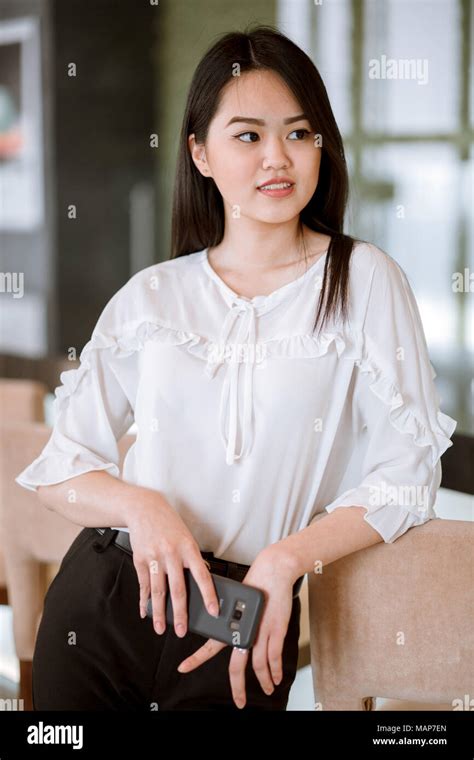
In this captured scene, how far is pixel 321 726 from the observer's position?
102 centimetres

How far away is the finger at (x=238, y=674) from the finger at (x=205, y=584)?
1.9 inches

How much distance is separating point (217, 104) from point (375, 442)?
0.42m

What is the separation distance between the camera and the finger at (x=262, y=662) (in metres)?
0.89

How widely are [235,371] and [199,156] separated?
0.27m

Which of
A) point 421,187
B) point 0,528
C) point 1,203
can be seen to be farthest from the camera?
point 1,203

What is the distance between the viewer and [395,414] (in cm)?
91

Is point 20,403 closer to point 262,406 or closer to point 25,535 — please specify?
point 25,535

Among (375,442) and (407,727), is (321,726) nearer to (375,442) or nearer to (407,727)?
(407,727)

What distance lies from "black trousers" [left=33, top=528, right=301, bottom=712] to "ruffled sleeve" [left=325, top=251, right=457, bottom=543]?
0.17 metres

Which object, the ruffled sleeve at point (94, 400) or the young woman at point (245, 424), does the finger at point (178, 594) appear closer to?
the young woman at point (245, 424)

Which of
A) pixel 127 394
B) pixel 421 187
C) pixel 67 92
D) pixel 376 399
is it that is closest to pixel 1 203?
pixel 67 92

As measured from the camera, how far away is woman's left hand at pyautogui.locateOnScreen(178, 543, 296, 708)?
88 cm

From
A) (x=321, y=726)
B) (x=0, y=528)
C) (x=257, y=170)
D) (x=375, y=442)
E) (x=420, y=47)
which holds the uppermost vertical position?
(x=420, y=47)

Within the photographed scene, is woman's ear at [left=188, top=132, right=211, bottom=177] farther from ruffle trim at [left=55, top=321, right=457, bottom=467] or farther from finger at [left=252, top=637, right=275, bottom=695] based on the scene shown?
finger at [left=252, top=637, right=275, bottom=695]
